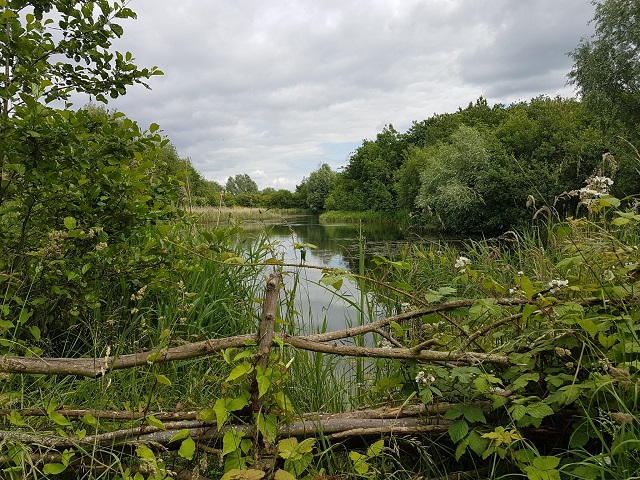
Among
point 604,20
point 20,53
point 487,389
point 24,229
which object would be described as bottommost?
point 487,389

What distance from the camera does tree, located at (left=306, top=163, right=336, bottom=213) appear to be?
6856 cm

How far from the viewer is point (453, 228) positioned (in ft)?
86.3

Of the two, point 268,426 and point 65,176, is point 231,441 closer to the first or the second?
point 268,426

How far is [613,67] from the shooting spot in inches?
789

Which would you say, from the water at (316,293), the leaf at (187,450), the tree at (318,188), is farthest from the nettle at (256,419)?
the tree at (318,188)

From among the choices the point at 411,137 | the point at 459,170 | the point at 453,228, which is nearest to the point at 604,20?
the point at 459,170

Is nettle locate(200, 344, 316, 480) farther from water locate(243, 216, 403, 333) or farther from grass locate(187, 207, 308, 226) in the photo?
grass locate(187, 207, 308, 226)

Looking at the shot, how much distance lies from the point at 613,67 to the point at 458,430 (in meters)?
24.7

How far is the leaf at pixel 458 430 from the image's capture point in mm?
1589

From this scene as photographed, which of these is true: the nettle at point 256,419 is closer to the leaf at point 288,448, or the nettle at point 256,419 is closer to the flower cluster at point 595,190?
the leaf at point 288,448

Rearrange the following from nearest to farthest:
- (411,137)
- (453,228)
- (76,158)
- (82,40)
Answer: (76,158) → (82,40) → (453,228) → (411,137)

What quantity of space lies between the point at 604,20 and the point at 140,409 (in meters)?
25.8

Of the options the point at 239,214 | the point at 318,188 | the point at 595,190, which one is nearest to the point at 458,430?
the point at 595,190

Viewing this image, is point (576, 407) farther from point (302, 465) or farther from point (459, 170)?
point (459, 170)
